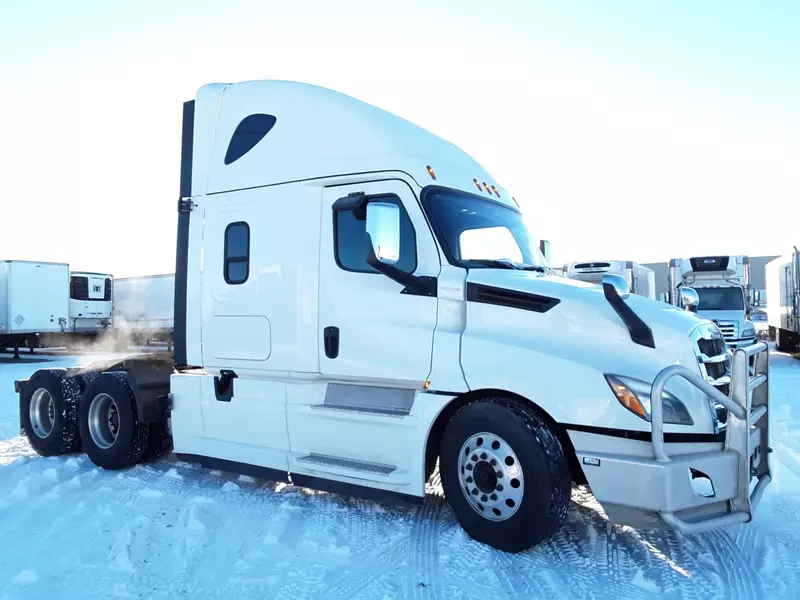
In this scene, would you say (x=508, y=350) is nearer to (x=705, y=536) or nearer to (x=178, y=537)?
(x=705, y=536)

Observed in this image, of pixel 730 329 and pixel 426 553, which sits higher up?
pixel 730 329

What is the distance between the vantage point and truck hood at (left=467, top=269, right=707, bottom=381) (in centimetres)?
395

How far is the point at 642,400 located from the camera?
12.5 ft

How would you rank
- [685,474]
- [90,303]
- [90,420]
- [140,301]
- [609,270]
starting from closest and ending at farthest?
[685,474] → [90,420] → [609,270] → [90,303] → [140,301]

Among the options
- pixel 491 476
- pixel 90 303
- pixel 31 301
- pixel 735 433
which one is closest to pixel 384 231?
pixel 491 476

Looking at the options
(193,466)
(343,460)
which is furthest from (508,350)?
(193,466)

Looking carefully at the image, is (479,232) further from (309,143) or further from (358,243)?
(309,143)

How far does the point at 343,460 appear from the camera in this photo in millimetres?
4914

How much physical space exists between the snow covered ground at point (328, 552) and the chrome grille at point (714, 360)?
1.00 meters

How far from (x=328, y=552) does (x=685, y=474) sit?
92.5 inches

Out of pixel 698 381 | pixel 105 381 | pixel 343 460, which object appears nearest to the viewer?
pixel 698 381

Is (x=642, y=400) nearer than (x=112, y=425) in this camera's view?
Yes

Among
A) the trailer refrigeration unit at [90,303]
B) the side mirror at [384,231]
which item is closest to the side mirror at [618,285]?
the side mirror at [384,231]

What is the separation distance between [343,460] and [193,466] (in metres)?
2.63
